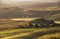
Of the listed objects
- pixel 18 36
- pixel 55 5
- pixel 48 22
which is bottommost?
pixel 18 36

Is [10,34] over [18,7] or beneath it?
beneath

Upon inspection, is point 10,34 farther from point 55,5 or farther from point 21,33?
point 55,5

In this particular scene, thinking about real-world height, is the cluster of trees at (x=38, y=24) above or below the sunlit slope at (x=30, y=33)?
above

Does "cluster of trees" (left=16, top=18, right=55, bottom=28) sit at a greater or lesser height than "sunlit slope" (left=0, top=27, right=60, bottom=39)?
greater

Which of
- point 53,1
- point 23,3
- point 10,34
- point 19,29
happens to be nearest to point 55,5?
point 53,1

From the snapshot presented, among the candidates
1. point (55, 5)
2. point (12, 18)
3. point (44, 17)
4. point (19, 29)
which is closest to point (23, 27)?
point (19, 29)

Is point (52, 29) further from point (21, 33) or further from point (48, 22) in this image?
point (21, 33)
